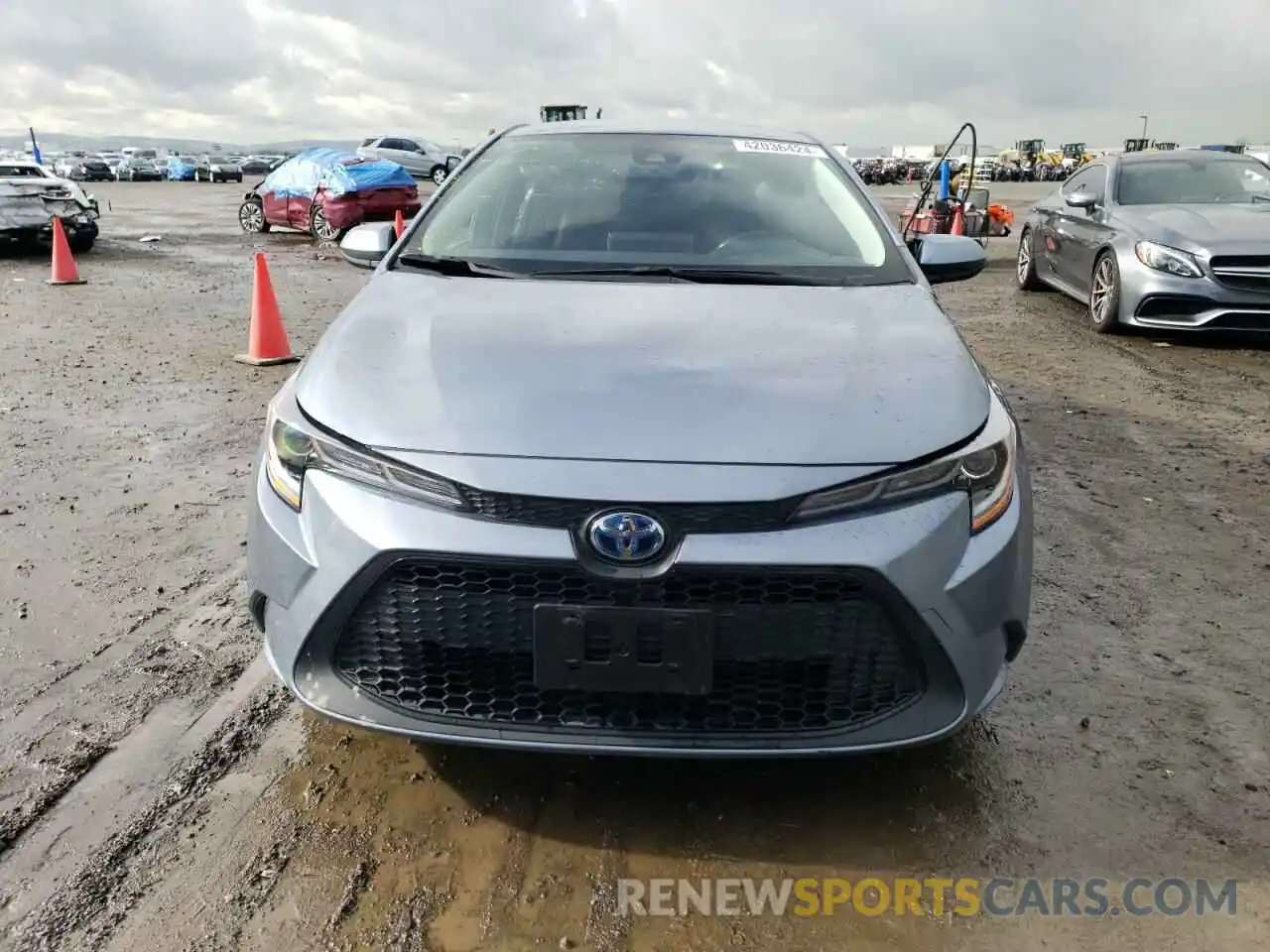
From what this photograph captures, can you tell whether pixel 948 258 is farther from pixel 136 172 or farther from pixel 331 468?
pixel 136 172

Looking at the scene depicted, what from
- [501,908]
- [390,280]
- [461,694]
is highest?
[390,280]

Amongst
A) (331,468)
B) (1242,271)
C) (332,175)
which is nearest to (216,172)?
(332,175)

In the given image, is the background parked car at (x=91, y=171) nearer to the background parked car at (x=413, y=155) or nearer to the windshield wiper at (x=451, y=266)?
the background parked car at (x=413, y=155)

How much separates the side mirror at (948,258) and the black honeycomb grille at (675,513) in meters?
1.91

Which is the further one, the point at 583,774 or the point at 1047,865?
the point at 583,774

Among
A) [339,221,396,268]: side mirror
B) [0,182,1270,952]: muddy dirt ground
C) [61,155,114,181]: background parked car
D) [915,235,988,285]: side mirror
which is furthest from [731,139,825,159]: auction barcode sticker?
[61,155,114,181]: background parked car

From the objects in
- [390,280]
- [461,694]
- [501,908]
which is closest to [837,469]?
[461,694]

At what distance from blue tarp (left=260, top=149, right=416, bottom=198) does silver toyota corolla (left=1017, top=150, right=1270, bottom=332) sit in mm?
11124

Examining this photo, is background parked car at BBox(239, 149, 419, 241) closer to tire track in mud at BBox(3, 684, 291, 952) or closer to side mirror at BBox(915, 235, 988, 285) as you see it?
side mirror at BBox(915, 235, 988, 285)

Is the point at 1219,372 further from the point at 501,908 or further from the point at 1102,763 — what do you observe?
the point at 501,908

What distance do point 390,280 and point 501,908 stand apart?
181 cm

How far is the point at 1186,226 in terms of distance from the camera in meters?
7.88

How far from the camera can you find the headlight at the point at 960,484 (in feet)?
6.70

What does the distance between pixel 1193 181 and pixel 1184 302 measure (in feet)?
5.36
